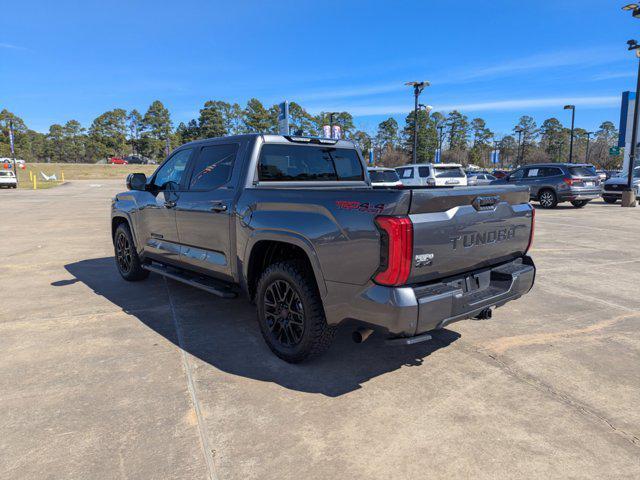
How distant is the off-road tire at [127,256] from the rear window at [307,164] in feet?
9.07

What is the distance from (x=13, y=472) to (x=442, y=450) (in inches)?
92.4

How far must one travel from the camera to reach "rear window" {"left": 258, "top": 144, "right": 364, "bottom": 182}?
4.32 meters

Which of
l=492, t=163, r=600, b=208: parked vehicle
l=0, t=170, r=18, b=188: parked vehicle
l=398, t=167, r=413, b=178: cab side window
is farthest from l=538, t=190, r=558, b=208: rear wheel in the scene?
l=0, t=170, r=18, b=188: parked vehicle

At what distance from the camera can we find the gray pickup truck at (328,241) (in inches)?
111

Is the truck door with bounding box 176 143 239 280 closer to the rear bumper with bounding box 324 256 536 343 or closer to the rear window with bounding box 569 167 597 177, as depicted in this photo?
the rear bumper with bounding box 324 256 536 343

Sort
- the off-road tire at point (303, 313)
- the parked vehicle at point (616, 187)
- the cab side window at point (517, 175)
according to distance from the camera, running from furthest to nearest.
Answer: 1. the parked vehicle at point (616, 187)
2. the cab side window at point (517, 175)
3. the off-road tire at point (303, 313)

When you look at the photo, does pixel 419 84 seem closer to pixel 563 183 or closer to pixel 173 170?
pixel 563 183

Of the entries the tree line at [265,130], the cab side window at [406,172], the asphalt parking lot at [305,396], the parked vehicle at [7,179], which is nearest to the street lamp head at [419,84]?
the cab side window at [406,172]

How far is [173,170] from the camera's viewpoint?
5.36 m

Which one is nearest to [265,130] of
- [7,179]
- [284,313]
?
[7,179]

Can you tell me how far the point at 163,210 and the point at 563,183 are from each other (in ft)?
52.8

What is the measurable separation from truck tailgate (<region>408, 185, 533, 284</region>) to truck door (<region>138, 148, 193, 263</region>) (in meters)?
3.07

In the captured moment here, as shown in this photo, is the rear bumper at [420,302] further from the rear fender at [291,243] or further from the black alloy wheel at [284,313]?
the black alloy wheel at [284,313]

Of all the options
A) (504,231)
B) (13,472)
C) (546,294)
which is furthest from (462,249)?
(546,294)
